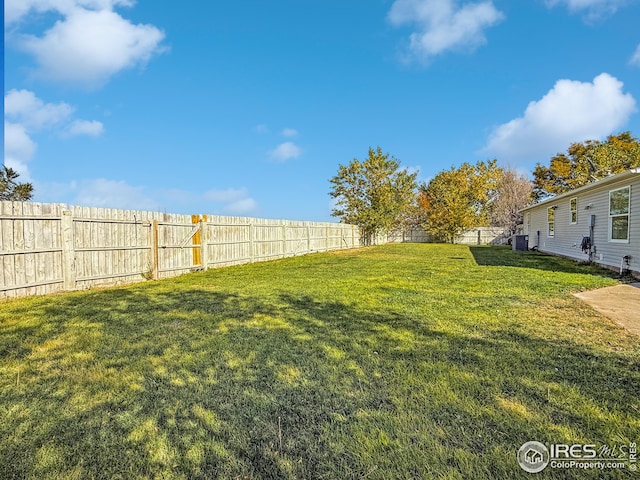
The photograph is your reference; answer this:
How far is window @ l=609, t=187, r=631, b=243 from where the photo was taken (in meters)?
8.50

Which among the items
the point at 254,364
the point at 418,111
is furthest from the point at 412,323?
the point at 418,111

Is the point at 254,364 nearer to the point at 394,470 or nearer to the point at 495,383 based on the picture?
the point at 394,470

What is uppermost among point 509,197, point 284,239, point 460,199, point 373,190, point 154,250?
point 373,190

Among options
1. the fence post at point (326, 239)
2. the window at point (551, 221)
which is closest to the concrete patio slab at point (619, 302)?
the window at point (551, 221)

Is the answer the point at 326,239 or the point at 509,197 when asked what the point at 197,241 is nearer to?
the point at 326,239

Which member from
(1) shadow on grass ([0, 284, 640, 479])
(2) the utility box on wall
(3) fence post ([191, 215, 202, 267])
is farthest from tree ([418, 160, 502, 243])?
(1) shadow on grass ([0, 284, 640, 479])

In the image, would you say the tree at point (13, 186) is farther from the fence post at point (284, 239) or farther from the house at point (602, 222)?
the house at point (602, 222)

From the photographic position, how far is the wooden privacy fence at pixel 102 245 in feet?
19.5

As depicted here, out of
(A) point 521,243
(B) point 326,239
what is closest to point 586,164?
(A) point 521,243

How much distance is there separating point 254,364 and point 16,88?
1230 centimetres

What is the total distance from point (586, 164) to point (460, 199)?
8.64 m

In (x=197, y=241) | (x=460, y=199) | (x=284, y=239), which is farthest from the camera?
(x=460, y=199)

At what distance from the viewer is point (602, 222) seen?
9.84 metres

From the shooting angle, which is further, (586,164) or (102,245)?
(586,164)
